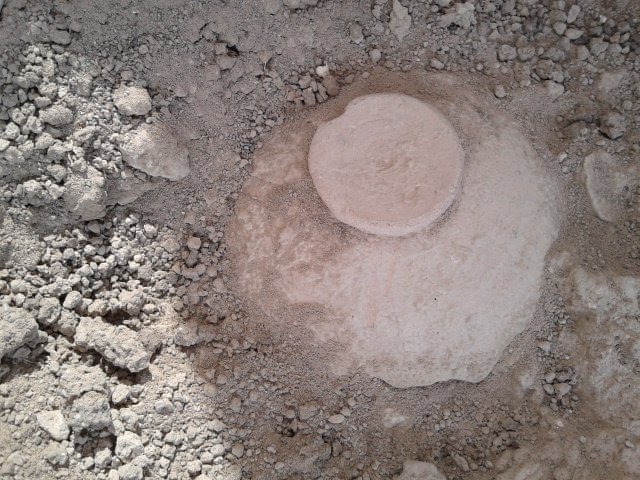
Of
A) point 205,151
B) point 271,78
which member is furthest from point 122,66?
point 271,78

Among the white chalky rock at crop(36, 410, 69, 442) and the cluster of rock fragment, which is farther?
the cluster of rock fragment

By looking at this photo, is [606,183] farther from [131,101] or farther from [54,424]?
[54,424]

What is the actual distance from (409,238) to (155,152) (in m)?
0.90

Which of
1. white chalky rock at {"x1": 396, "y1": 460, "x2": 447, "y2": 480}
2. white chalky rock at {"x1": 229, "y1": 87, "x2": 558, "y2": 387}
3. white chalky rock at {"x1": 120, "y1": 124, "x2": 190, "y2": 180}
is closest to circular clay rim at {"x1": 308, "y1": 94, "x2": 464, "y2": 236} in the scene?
white chalky rock at {"x1": 229, "y1": 87, "x2": 558, "y2": 387}

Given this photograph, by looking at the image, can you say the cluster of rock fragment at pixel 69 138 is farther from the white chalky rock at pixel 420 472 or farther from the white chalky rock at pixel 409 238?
the white chalky rock at pixel 420 472

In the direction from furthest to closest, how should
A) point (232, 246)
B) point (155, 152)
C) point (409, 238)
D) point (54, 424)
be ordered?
point (232, 246), point (155, 152), point (409, 238), point (54, 424)

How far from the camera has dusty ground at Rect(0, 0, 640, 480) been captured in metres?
1.69

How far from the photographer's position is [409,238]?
5.62ft

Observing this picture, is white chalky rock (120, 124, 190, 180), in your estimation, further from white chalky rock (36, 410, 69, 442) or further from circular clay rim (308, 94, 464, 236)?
white chalky rock (36, 410, 69, 442)

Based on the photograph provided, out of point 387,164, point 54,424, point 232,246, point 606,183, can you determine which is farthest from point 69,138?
point 606,183

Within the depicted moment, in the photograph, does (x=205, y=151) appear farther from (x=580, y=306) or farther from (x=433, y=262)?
(x=580, y=306)

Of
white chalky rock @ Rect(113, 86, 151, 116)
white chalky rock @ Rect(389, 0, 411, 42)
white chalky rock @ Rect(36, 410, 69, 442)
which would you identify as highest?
white chalky rock @ Rect(389, 0, 411, 42)

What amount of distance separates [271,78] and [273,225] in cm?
55

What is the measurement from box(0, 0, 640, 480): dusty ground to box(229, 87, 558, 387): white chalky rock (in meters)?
0.09
